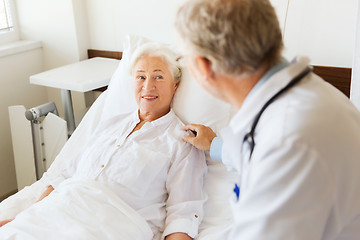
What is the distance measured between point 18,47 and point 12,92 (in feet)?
0.96

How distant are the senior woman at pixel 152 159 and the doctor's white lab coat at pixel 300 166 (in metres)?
0.70

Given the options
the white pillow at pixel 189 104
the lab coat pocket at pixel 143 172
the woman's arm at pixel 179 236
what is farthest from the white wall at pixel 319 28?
the woman's arm at pixel 179 236

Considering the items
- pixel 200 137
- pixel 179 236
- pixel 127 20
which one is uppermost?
pixel 127 20

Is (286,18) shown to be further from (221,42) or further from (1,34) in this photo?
(1,34)

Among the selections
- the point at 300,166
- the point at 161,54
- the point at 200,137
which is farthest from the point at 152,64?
the point at 300,166

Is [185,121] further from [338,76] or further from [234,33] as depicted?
[234,33]

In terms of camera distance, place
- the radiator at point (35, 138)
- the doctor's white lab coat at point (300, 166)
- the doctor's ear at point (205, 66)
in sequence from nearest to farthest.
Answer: the doctor's white lab coat at point (300, 166), the doctor's ear at point (205, 66), the radiator at point (35, 138)

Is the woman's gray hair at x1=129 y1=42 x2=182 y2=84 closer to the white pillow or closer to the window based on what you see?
the white pillow

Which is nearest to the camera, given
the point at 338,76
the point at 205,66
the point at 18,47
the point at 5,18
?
the point at 205,66

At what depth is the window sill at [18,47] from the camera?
8.71 ft

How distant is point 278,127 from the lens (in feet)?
2.82

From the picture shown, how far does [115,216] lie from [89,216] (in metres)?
0.09

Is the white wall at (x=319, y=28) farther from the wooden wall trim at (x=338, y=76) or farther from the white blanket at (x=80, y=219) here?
the white blanket at (x=80, y=219)

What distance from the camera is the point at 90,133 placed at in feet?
6.75
